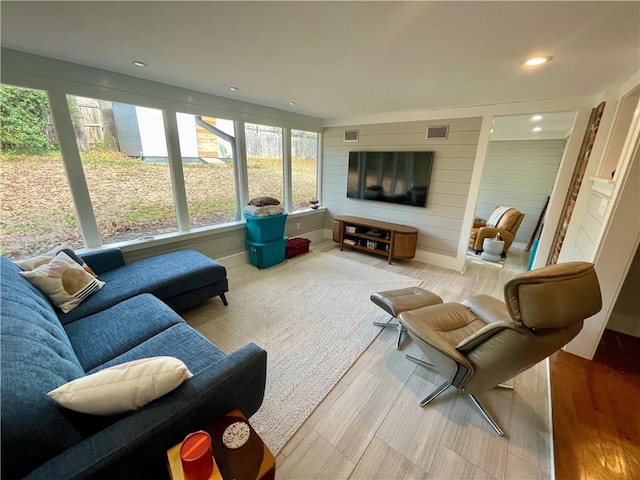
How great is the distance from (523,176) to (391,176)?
143 inches

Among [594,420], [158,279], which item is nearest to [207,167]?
[158,279]

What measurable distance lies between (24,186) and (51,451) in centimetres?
233

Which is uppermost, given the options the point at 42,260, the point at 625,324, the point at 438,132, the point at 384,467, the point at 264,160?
the point at 438,132

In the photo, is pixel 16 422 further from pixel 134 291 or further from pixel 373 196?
pixel 373 196

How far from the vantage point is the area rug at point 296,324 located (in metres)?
1.61

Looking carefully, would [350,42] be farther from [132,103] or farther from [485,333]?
[132,103]

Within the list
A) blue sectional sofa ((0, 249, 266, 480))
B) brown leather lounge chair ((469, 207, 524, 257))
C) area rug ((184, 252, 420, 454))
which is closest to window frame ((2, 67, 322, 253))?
blue sectional sofa ((0, 249, 266, 480))

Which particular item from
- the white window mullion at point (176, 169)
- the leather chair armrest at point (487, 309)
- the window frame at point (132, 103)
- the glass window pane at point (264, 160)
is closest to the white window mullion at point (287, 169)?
the glass window pane at point (264, 160)

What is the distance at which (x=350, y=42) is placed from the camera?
1.57 metres

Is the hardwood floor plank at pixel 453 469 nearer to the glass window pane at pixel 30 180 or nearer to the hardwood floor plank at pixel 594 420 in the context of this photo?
the hardwood floor plank at pixel 594 420

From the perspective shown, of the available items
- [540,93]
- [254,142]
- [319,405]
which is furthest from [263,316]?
[540,93]

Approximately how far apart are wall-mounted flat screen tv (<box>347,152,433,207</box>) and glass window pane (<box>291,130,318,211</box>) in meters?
0.73

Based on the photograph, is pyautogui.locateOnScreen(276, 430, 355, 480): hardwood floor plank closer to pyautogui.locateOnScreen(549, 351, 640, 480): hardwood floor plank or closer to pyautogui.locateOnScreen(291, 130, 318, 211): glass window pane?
pyautogui.locateOnScreen(549, 351, 640, 480): hardwood floor plank

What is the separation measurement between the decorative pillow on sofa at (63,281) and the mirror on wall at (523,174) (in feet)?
19.6
